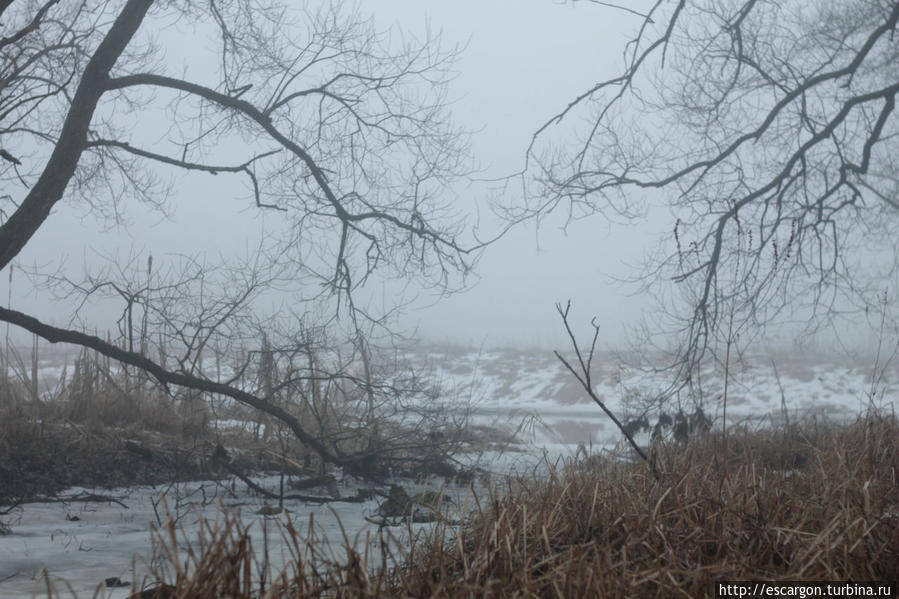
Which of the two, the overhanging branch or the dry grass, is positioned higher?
the overhanging branch

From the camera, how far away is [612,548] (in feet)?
8.71

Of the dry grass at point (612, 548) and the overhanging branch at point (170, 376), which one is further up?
the overhanging branch at point (170, 376)

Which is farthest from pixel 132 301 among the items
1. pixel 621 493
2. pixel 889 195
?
pixel 889 195

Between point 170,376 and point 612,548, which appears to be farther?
point 170,376

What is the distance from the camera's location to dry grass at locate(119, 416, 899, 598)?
6.63ft

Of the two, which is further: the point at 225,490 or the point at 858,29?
the point at 858,29

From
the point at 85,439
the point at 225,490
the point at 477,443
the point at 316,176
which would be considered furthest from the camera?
the point at 477,443

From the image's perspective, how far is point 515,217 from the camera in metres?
7.88

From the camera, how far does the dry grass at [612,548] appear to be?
202 cm

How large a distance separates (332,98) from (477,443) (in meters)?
3.82

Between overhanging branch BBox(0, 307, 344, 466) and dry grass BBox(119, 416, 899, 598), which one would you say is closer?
dry grass BBox(119, 416, 899, 598)

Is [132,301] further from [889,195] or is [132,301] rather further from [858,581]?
[889,195]

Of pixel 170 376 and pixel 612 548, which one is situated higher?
pixel 170 376

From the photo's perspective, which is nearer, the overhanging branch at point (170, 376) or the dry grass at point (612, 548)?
the dry grass at point (612, 548)
